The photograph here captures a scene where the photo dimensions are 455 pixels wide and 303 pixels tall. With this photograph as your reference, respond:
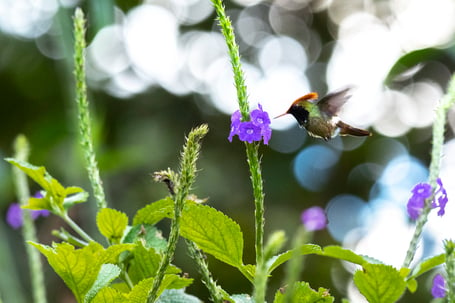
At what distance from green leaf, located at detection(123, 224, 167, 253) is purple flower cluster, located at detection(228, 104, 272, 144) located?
12 centimetres

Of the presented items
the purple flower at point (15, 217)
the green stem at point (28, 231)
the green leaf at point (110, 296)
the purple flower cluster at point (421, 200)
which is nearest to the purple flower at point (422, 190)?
the purple flower cluster at point (421, 200)

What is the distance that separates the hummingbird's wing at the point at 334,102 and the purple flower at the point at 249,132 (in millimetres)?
160

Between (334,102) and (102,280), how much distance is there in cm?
28

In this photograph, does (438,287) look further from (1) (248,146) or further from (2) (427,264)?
(1) (248,146)

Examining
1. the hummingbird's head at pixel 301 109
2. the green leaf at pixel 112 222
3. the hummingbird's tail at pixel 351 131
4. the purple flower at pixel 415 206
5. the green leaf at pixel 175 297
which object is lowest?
the green leaf at pixel 175 297

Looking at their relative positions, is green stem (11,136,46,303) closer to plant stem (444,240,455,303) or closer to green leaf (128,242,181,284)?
green leaf (128,242,181,284)

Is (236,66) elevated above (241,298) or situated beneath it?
elevated above

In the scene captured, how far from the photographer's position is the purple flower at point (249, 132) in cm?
39

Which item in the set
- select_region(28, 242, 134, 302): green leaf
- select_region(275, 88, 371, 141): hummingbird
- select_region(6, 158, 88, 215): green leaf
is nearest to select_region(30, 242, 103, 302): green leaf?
select_region(28, 242, 134, 302): green leaf

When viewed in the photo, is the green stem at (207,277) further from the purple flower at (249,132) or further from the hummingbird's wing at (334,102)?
the hummingbird's wing at (334,102)

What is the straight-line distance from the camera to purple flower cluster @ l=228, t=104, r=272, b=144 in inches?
15.5

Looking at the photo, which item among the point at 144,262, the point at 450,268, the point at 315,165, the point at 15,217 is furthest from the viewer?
the point at 315,165

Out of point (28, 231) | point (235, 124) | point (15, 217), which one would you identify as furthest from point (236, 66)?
point (15, 217)

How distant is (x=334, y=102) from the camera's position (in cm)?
56
